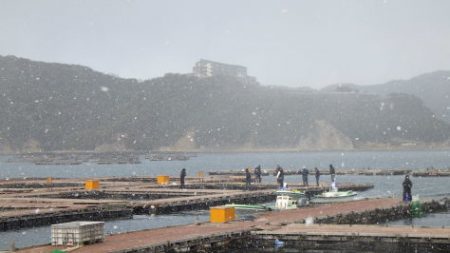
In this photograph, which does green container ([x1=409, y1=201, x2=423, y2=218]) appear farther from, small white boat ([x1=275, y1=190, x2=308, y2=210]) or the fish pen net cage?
the fish pen net cage

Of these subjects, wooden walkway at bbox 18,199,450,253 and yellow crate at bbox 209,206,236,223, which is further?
yellow crate at bbox 209,206,236,223

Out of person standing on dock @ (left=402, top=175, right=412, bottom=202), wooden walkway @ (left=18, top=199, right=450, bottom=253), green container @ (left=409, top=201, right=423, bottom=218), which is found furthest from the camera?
person standing on dock @ (left=402, top=175, right=412, bottom=202)

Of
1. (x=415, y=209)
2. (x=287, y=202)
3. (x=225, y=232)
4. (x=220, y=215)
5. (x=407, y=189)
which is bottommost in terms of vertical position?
(x=415, y=209)

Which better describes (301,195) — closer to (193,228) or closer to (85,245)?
(193,228)

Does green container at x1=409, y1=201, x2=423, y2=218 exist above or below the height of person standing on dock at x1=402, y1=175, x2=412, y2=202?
below

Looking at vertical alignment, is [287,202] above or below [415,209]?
above

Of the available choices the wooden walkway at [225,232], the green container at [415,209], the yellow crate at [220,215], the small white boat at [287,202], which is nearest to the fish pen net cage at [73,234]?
the wooden walkway at [225,232]

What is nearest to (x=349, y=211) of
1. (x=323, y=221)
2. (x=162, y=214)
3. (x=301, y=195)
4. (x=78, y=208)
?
(x=323, y=221)

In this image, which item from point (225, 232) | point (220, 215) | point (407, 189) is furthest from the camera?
point (407, 189)

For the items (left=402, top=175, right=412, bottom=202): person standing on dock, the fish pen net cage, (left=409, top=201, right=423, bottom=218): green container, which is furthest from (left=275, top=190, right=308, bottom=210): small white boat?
the fish pen net cage

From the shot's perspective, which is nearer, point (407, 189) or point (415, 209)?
point (415, 209)

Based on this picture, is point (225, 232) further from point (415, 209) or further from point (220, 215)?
point (415, 209)

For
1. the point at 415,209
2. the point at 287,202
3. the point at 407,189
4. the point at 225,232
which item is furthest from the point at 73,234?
→ the point at 407,189

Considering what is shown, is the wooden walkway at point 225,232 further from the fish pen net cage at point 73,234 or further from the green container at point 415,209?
the green container at point 415,209
